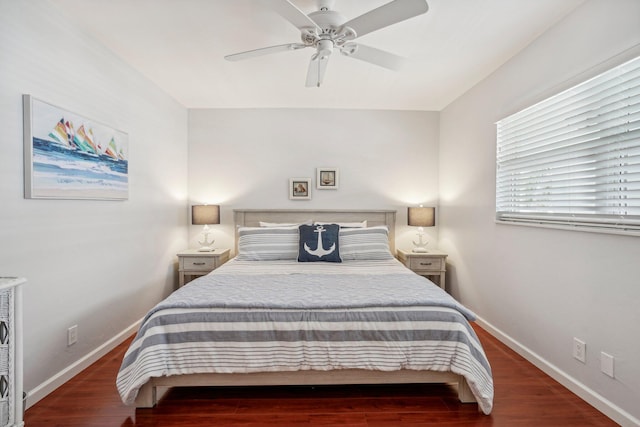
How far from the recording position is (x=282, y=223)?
4047 mm

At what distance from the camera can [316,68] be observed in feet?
7.88

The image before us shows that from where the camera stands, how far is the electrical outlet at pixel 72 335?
2.20m

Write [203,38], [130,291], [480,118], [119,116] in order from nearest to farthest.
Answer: [203,38]
[119,116]
[130,291]
[480,118]

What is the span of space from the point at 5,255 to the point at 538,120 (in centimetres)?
353

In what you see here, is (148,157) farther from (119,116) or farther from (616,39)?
(616,39)

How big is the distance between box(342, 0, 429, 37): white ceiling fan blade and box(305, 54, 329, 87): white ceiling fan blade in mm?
379

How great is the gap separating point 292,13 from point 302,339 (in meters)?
1.86

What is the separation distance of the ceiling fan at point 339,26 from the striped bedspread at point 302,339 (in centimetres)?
164


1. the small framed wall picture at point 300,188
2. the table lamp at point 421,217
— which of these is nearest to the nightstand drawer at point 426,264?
the table lamp at point 421,217

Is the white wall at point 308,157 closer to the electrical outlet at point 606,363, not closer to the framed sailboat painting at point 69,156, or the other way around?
the framed sailboat painting at point 69,156

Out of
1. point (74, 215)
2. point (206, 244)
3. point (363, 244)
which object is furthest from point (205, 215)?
point (363, 244)

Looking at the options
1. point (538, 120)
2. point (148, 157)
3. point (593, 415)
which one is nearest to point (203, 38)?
point (148, 157)

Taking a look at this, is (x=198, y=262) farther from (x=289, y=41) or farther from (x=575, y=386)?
(x=575, y=386)

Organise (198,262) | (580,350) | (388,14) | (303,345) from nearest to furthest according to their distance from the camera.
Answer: (388,14), (303,345), (580,350), (198,262)
